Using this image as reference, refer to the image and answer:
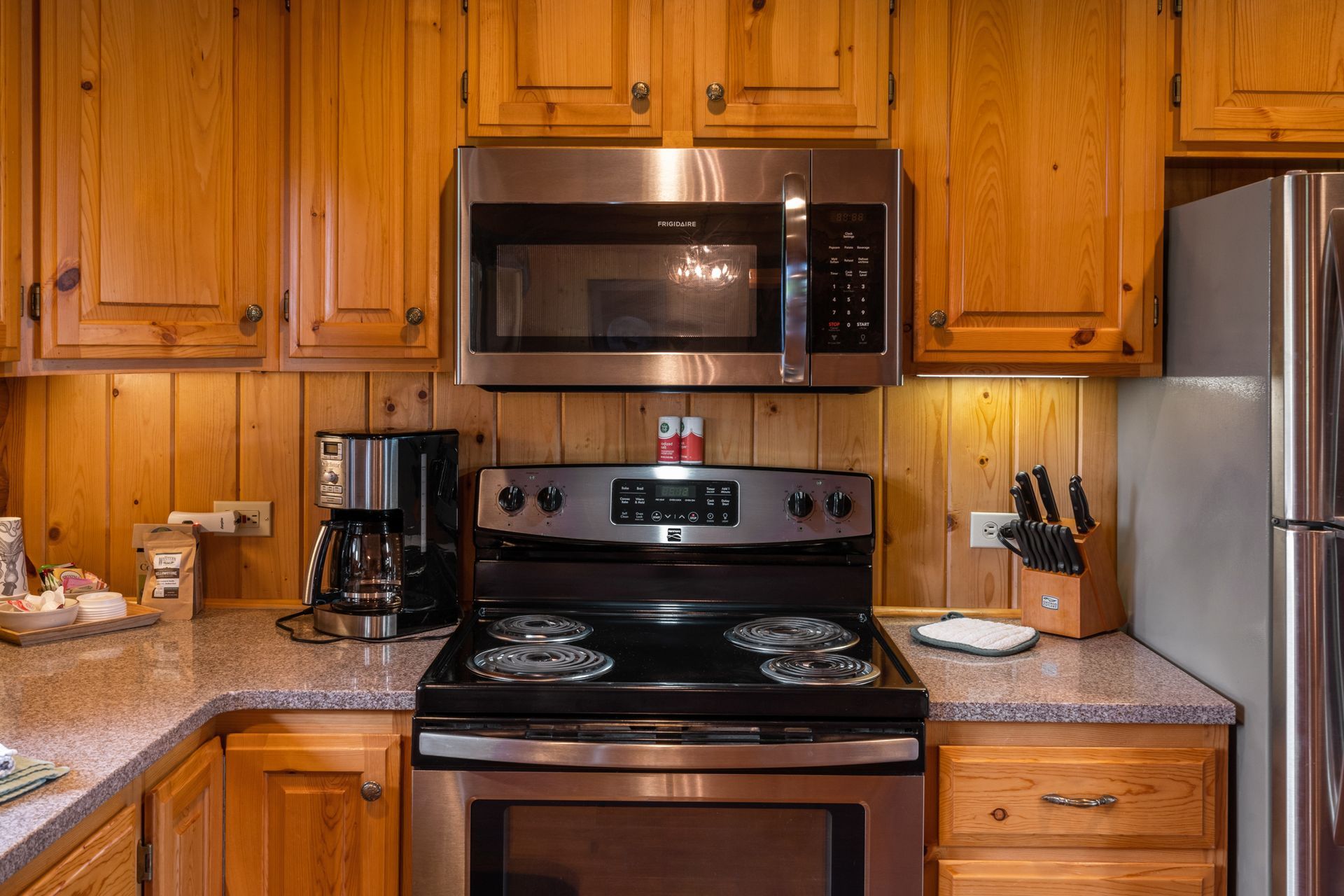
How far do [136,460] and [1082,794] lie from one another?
1889 mm

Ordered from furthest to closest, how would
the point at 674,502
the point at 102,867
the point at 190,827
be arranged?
the point at 674,502, the point at 190,827, the point at 102,867

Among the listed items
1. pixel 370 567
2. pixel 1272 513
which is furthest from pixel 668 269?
pixel 1272 513

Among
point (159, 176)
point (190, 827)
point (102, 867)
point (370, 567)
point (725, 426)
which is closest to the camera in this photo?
point (102, 867)

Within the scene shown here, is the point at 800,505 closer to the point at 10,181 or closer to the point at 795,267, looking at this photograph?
the point at 795,267

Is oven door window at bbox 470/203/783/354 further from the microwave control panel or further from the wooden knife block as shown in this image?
the wooden knife block

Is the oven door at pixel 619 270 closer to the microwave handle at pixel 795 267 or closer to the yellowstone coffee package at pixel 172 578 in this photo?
the microwave handle at pixel 795 267

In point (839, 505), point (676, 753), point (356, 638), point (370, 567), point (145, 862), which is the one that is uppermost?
point (839, 505)

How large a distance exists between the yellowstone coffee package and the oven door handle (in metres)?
0.81

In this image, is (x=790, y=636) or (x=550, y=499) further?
(x=550, y=499)

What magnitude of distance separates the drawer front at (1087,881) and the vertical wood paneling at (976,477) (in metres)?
0.66

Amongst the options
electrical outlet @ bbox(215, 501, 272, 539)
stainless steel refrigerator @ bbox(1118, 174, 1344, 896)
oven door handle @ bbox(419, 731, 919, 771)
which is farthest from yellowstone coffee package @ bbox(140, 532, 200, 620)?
stainless steel refrigerator @ bbox(1118, 174, 1344, 896)

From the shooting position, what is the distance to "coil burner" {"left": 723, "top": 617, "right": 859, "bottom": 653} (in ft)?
5.63

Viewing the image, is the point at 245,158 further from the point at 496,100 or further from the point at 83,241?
the point at 496,100

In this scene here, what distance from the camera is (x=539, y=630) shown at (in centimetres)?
181
